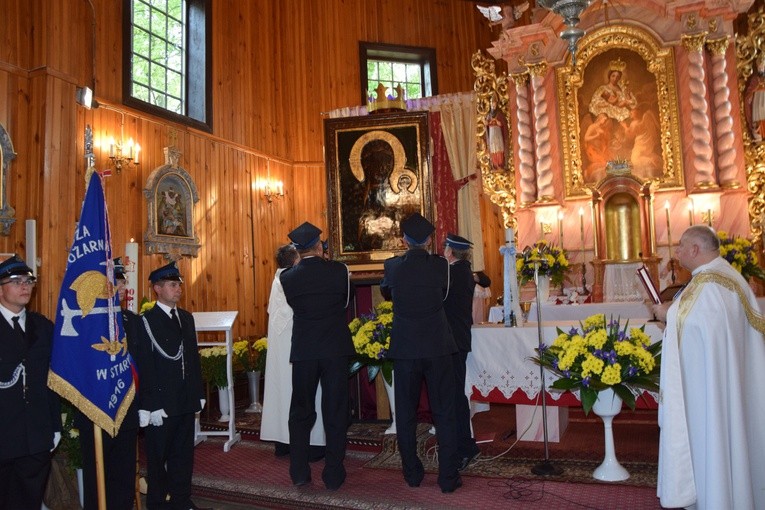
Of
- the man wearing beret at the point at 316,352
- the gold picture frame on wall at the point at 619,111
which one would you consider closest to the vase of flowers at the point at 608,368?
the man wearing beret at the point at 316,352

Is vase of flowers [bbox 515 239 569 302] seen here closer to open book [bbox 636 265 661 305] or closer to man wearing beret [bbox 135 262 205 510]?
open book [bbox 636 265 661 305]

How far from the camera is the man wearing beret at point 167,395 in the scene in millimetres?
4273

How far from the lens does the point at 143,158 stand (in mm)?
8859

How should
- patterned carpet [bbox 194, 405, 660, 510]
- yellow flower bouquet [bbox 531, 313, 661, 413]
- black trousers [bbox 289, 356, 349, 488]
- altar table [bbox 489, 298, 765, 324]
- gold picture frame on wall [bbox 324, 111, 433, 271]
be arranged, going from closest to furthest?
1. patterned carpet [bbox 194, 405, 660, 510]
2. yellow flower bouquet [bbox 531, 313, 661, 413]
3. black trousers [bbox 289, 356, 349, 488]
4. altar table [bbox 489, 298, 765, 324]
5. gold picture frame on wall [bbox 324, 111, 433, 271]

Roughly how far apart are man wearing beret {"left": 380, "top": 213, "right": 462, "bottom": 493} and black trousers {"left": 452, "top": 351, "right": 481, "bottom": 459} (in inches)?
23.2

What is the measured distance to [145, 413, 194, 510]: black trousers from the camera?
437cm

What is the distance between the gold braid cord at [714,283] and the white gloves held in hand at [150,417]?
10.8 ft

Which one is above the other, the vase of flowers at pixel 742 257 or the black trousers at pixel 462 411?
the vase of flowers at pixel 742 257

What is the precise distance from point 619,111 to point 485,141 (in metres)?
2.21

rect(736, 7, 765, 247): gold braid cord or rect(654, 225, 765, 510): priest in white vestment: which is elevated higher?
rect(736, 7, 765, 247): gold braid cord

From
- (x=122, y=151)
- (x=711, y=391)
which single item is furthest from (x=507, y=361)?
(x=122, y=151)

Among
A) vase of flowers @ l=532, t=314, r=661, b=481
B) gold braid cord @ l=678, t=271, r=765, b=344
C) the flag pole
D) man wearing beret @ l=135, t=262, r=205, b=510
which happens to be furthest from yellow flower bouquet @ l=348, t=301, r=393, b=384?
gold braid cord @ l=678, t=271, r=765, b=344

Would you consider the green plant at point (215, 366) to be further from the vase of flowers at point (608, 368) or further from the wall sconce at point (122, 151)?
the vase of flowers at point (608, 368)

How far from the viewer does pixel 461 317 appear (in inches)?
217
